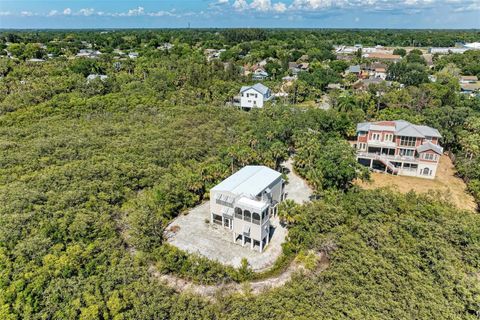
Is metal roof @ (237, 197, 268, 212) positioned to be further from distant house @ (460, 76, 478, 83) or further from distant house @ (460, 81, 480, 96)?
distant house @ (460, 76, 478, 83)

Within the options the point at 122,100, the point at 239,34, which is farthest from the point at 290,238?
the point at 239,34

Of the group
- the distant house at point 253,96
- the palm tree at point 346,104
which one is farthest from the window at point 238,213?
the distant house at point 253,96

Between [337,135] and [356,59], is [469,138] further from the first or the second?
[356,59]

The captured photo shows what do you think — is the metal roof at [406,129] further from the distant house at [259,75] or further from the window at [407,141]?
the distant house at [259,75]

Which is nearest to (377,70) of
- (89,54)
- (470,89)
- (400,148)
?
(470,89)

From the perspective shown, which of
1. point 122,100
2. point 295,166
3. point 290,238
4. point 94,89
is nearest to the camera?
point 290,238

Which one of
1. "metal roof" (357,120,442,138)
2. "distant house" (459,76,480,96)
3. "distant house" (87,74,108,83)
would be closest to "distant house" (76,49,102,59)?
"distant house" (87,74,108,83)

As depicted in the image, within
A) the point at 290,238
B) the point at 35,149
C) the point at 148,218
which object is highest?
the point at 35,149
